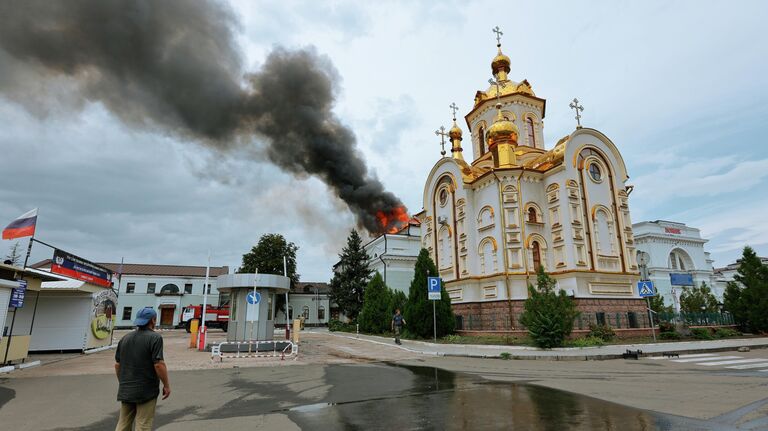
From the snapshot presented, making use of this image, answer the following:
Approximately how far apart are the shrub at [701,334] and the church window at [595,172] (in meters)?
9.85

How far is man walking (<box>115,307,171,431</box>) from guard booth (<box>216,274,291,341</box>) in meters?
14.6

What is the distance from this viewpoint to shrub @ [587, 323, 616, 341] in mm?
19484

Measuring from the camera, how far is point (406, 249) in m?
40.1

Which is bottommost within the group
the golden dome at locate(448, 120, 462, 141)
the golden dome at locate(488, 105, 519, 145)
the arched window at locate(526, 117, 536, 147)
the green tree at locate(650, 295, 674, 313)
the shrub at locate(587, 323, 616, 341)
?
the shrub at locate(587, 323, 616, 341)

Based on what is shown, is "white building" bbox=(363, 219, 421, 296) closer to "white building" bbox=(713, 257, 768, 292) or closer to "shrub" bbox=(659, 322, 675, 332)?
"shrub" bbox=(659, 322, 675, 332)

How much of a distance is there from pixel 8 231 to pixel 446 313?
19.8m

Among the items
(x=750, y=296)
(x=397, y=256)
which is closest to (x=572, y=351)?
(x=750, y=296)

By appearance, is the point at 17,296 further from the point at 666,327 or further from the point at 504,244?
the point at 666,327

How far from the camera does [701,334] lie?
20641mm

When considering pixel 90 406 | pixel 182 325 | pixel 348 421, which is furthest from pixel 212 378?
pixel 182 325

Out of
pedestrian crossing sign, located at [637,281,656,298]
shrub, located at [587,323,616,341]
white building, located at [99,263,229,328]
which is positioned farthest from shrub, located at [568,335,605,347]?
white building, located at [99,263,229,328]

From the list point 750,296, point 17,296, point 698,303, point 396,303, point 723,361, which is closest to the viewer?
point 17,296

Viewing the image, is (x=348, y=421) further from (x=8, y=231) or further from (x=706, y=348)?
(x=706, y=348)

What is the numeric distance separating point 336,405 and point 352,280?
29.9 metres
